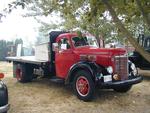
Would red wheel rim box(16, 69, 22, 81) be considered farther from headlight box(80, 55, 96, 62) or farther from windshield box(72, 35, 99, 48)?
headlight box(80, 55, 96, 62)

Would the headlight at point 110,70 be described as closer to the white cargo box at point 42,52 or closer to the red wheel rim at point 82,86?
the red wheel rim at point 82,86

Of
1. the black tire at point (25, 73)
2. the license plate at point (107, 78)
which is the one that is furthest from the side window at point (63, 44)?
the black tire at point (25, 73)

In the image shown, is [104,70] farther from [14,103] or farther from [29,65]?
[29,65]

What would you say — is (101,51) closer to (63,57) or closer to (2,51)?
(63,57)

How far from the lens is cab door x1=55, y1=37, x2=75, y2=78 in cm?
1157

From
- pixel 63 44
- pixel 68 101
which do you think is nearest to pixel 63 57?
pixel 63 44

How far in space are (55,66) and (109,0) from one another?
6115mm

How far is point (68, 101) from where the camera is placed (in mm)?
10266

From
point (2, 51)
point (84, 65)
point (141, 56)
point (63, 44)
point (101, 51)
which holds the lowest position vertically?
point (84, 65)

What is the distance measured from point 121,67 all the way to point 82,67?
1.26 meters

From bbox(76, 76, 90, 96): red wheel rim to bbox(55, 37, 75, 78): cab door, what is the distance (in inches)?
40.2

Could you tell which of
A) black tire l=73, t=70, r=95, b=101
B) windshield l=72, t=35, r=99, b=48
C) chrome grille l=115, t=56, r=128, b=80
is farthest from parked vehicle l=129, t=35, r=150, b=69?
black tire l=73, t=70, r=95, b=101

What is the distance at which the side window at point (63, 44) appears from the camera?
11.8 meters

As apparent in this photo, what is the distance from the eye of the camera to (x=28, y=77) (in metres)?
13.9
